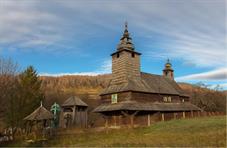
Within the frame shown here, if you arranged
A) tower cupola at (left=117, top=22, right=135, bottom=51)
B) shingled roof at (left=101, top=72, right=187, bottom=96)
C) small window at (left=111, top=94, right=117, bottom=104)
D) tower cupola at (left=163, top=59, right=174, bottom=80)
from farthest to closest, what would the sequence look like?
tower cupola at (left=163, top=59, right=174, bottom=80) → tower cupola at (left=117, top=22, right=135, bottom=51) → small window at (left=111, top=94, right=117, bottom=104) → shingled roof at (left=101, top=72, right=187, bottom=96)

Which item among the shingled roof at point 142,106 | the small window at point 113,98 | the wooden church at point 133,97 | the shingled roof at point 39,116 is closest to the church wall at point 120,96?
the wooden church at point 133,97

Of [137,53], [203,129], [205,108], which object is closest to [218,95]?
[205,108]

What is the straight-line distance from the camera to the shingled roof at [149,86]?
33844 millimetres

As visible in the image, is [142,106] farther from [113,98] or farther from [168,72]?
[168,72]

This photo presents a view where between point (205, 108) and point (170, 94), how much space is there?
19812mm

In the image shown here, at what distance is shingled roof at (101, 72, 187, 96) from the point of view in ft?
111

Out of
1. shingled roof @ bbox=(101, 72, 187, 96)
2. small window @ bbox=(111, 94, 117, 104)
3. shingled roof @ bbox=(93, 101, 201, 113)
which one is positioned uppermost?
shingled roof @ bbox=(101, 72, 187, 96)

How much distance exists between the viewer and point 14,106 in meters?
31.3

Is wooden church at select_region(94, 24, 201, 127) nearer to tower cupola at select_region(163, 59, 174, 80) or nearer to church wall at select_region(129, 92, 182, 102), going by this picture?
church wall at select_region(129, 92, 182, 102)

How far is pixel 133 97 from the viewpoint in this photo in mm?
32938

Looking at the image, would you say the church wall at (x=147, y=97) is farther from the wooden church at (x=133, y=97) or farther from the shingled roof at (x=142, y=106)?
the shingled roof at (x=142, y=106)

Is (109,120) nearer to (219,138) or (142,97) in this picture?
(142,97)

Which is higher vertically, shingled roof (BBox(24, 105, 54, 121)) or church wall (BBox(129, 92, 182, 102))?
church wall (BBox(129, 92, 182, 102))

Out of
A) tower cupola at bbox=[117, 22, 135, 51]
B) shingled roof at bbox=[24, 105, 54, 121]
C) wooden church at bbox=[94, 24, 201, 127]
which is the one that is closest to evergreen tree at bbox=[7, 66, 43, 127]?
shingled roof at bbox=[24, 105, 54, 121]
